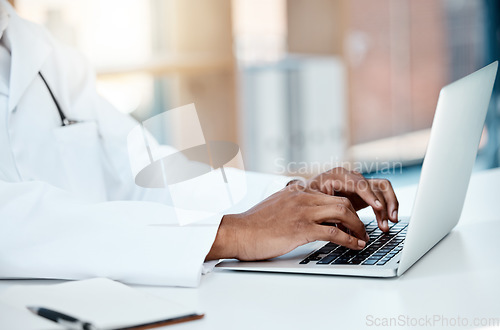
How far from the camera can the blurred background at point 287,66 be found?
2.79 m

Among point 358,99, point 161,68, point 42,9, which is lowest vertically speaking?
point 358,99

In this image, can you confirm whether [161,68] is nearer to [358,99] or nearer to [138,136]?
[138,136]

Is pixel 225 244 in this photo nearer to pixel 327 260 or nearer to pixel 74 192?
pixel 327 260

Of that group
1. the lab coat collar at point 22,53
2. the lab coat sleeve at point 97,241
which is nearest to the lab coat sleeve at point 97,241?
the lab coat sleeve at point 97,241

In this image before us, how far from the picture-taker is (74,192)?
140 cm

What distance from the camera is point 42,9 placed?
2.68 meters

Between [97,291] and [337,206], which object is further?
[337,206]

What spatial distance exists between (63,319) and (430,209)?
50 cm

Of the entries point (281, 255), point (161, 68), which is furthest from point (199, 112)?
point (281, 255)

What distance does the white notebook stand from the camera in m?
0.67

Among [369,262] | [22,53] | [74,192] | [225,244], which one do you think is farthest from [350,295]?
[22,53]

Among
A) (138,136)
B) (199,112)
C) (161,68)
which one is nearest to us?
(138,136)

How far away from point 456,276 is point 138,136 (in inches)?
35.1

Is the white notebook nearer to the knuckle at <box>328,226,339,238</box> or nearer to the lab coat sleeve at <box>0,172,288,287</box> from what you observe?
the lab coat sleeve at <box>0,172,288,287</box>
